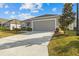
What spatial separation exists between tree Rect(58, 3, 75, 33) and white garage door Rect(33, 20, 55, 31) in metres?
0.36

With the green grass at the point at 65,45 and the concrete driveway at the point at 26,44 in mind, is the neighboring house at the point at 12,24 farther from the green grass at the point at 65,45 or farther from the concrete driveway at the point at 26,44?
the green grass at the point at 65,45

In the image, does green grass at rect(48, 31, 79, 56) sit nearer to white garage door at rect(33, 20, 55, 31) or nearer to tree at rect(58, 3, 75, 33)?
tree at rect(58, 3, 75, 33)

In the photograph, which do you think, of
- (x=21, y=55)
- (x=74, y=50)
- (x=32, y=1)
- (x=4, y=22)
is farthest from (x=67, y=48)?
(x=4, y=22)

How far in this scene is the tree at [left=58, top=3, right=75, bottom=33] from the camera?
317 inches

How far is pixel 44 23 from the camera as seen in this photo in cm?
847

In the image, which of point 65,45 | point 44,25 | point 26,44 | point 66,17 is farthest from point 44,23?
point 65,45

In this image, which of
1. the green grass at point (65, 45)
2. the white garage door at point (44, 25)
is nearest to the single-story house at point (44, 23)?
the white garage door at point (44, 25)

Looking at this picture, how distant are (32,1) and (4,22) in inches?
58.4

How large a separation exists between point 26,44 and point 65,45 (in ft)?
5.20

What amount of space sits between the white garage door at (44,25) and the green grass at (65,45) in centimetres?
54

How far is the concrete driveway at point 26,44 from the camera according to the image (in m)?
7.14

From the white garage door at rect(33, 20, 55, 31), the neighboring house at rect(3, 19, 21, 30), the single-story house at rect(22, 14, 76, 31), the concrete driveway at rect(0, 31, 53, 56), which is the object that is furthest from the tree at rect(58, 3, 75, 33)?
the neighboring house at rect(3, 19, 21, 30)

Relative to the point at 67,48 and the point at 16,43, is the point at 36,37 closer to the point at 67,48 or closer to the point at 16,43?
the point at 16,43

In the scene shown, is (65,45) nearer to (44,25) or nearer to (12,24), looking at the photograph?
(44,25)
